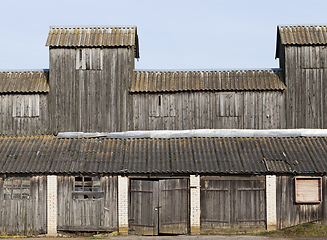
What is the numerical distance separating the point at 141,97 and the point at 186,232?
28.1 feet

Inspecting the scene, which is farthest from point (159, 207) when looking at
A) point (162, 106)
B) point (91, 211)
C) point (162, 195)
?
point (162, 106)

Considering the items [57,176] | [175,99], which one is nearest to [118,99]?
[175,99]

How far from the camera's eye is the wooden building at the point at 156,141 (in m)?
Answer: 22.1

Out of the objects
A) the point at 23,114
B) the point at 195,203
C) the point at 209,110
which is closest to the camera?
the point at 195,203

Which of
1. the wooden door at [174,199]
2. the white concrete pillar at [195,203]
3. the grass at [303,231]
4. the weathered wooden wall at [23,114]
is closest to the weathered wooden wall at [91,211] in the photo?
the wooden door at [174,199]

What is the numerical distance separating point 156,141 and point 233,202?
5643mm

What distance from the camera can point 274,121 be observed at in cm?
2522

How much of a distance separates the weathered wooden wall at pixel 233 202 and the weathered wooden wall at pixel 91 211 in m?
4.78

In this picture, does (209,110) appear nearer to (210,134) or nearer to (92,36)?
(210,134)

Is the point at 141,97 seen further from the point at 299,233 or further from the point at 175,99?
the point at 299,233

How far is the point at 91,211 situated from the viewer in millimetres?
22188

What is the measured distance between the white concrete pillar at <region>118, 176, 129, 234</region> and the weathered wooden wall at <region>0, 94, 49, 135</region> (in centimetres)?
647

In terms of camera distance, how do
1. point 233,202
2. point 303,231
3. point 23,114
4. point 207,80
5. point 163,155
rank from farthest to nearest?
point 207,80, point 23,114, point 163,155, point 233,202, point 303,231

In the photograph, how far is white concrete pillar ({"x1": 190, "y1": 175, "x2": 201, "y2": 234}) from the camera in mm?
21938
